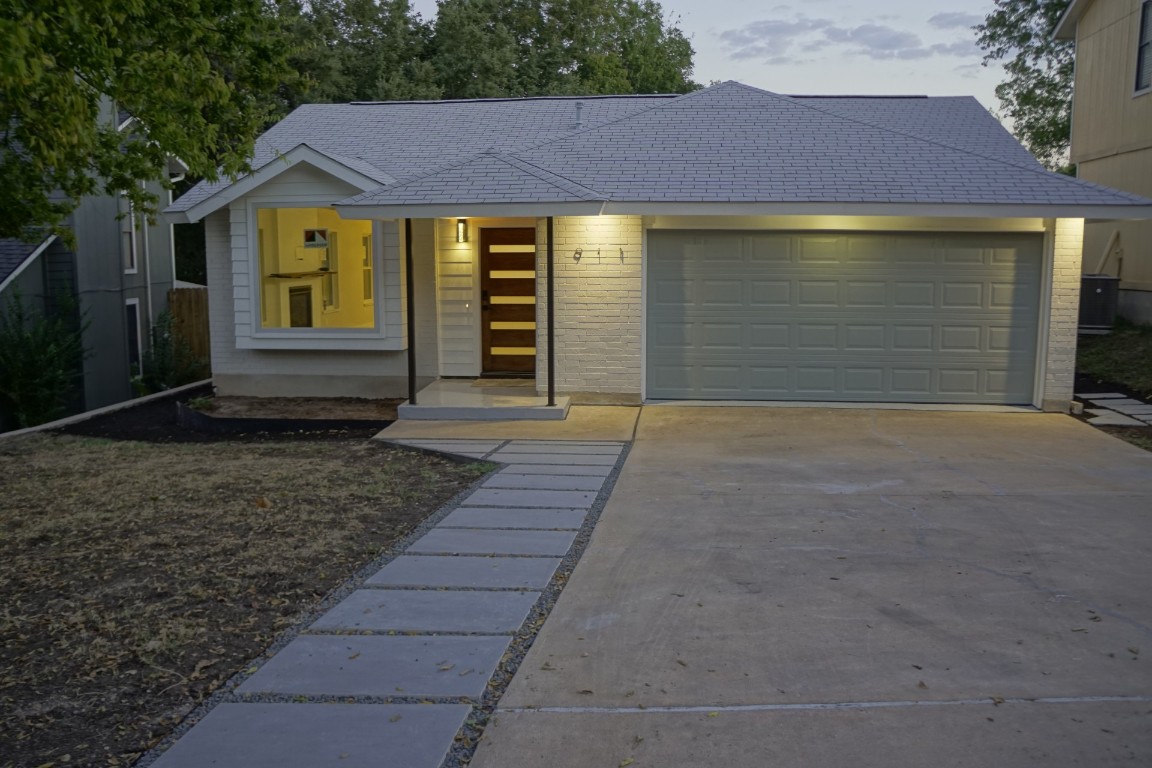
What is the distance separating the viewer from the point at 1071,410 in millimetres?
13008

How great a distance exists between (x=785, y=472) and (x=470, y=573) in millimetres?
4046

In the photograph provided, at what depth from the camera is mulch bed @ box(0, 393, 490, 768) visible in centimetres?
465

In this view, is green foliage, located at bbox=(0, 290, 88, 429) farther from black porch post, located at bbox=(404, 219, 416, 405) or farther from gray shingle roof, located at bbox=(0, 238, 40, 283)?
black porch post, located at bbox=(404, 219, 416, 405)

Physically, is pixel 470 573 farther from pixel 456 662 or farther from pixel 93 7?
pixel 93 7

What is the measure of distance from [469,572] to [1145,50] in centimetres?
1809

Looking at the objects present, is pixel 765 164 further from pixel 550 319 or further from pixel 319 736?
pixel 319 736

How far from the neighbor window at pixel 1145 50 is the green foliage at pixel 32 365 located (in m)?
18.5

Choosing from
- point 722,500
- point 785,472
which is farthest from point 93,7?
point 785,472

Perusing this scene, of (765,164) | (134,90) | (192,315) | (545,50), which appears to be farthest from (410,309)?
(545,50)

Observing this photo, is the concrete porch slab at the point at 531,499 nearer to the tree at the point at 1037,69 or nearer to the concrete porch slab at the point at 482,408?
the concrete porch slab at the point at 482,408

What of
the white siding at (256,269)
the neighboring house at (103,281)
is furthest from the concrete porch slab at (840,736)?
the neighboring house at (103,281)

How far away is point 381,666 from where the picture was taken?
198 inches

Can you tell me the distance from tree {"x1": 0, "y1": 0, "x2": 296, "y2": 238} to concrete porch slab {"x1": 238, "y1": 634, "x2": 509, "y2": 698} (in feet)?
11.7

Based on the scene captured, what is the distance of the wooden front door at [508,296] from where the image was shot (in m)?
15.0
